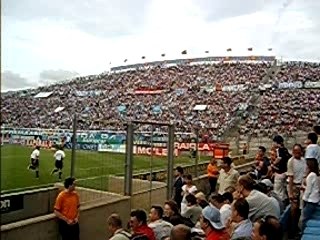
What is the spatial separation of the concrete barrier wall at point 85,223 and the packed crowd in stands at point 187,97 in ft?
79.6

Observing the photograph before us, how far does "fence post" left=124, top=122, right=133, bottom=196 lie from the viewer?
9250 mm

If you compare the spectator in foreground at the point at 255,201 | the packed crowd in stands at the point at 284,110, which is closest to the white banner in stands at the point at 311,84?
the packed crowd in stands at the point at 284,110

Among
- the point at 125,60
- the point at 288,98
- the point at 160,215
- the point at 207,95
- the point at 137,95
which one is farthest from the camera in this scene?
the point at 125,60

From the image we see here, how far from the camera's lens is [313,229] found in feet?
17.6

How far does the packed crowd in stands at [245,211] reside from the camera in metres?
4.09

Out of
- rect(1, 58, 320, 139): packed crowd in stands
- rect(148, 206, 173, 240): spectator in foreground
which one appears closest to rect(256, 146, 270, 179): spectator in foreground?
rect(148, 206, 173, 240): spectator in foreground

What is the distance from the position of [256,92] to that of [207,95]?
5.77m

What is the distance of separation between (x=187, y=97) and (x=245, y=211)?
47.7 metres

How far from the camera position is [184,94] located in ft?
174

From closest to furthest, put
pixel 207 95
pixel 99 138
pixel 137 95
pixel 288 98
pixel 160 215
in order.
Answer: pixel 160 215 → pixel 99 138 → pixel 288 98 → pixel 207 95 → pixel 137 95

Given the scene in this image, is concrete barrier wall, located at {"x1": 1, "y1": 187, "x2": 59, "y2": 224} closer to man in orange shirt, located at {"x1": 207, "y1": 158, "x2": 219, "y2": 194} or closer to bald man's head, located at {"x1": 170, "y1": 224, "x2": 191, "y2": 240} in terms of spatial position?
man in orange shirt, located at {"x1": 207, "y1": 158, "x2": 219, "y2": 194}

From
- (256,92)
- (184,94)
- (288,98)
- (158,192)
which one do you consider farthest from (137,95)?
(158,192)

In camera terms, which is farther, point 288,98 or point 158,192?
point 288,98

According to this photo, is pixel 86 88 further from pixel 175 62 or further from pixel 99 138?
pixel 99 138
